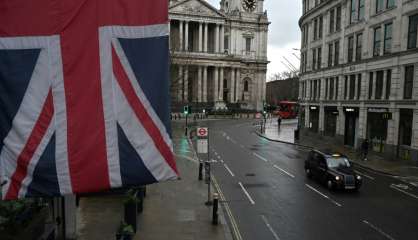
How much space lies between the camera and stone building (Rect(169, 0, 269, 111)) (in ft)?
309

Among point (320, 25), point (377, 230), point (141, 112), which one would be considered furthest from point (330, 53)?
point (141, 112)

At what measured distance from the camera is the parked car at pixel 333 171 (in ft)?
62.1

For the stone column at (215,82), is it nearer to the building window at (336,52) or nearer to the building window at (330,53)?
the building window at (330,53)

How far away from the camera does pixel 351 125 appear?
38875 millimetres

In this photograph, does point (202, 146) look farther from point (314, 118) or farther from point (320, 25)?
point (320, 25)

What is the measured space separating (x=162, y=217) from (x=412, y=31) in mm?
25364

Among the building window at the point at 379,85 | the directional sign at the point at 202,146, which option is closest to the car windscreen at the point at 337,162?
the directional sign at the point at 202,146

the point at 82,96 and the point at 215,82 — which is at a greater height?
the point at 215,82

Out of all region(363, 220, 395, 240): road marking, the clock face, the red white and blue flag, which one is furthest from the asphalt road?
the clock face

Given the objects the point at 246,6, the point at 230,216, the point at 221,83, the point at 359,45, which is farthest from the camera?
the point at 246,6

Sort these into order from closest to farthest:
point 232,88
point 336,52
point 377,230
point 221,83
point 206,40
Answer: point 377,230
point 336,52
point 206,40
point 221,83
point 232,88

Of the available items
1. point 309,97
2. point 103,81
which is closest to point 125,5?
point 103,81

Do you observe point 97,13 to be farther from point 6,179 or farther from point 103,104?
point 6,179

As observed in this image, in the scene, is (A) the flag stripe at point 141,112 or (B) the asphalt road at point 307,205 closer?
(A) the flag stripe at point 141,112
